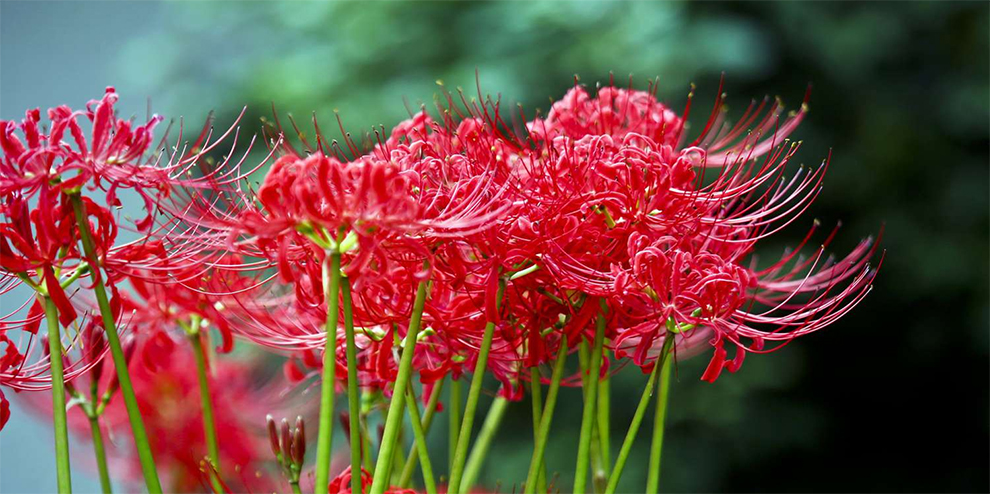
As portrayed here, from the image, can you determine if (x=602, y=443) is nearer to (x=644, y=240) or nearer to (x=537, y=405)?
(x=537, y=405)

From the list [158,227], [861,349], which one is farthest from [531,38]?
[158,227]

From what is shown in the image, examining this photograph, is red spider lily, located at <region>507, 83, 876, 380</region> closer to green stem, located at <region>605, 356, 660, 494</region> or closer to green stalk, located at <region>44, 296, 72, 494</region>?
green stem, located at <region>605, 356, 660, 494</region>

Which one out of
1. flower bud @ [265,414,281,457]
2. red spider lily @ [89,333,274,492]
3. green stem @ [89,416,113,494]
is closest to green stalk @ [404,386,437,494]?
flower bud @ [265,414,281,457]

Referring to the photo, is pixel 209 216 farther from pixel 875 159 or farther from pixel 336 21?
pixel 875 159

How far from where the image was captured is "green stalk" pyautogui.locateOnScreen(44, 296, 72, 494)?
2.27 ft

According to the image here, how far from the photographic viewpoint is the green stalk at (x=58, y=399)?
69 centimetres

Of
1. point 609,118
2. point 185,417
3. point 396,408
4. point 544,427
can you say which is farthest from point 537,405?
point 185,417

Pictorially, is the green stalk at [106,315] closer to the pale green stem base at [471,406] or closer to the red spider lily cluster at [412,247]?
the red spider lily cluster at [412,247]

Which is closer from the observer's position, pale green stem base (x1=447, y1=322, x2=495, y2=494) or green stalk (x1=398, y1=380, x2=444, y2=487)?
pale green stem base (x1=447, y1=322, x2=495, y2=494)

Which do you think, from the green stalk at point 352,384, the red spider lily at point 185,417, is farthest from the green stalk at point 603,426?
the red spider lily at point 185,417

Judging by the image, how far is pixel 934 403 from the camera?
289 centimetres

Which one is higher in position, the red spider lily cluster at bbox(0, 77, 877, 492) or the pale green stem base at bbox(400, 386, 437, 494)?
the red spider lily cluster at bbox(0, 77, 877, 492)

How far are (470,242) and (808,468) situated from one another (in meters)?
2.29

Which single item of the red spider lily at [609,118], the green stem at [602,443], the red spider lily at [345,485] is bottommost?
the red spider lily at [345,485]
